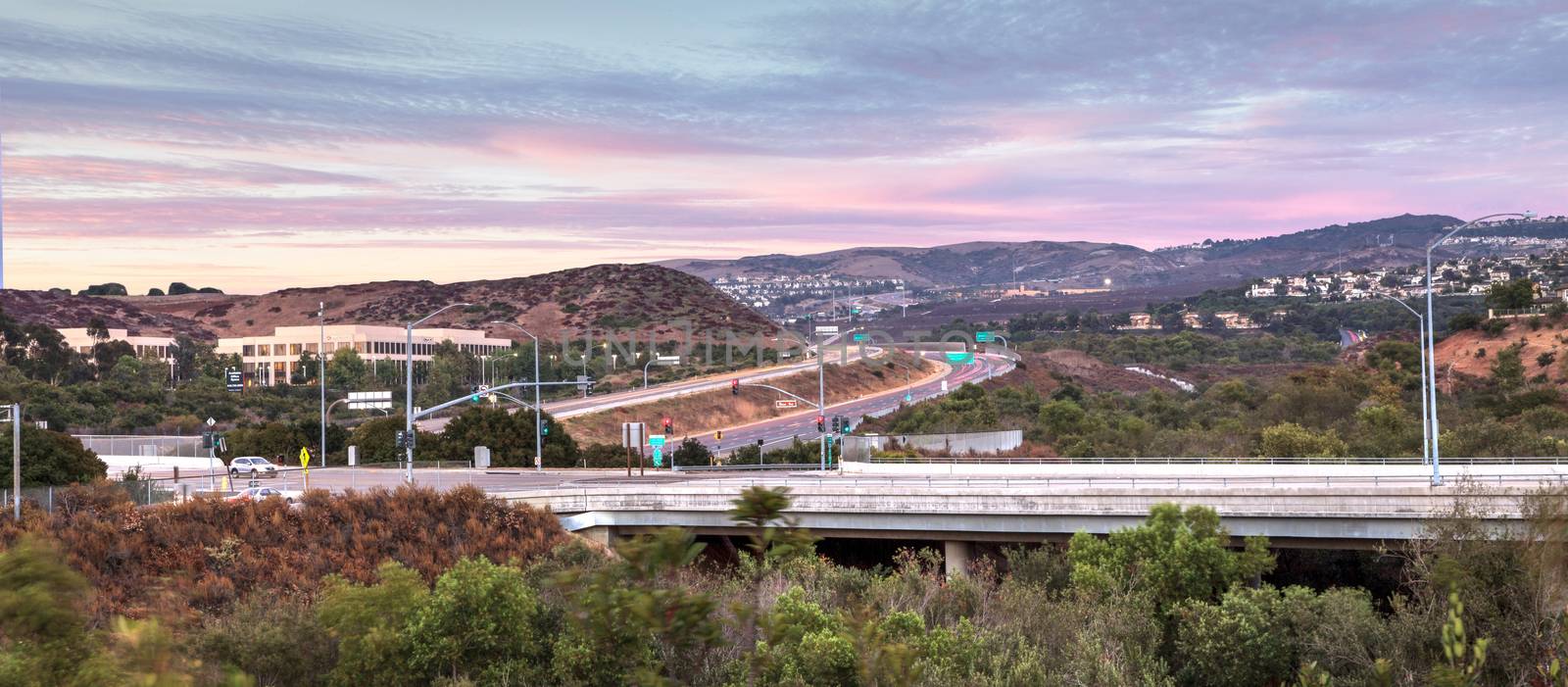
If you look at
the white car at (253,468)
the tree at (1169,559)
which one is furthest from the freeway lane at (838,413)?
the tree at (1169,559)

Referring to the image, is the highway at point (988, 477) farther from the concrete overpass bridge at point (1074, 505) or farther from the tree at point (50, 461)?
the tree at point (50, 461)

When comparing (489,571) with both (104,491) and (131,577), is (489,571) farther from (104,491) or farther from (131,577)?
(104,491)

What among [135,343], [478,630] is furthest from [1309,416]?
[135,343]

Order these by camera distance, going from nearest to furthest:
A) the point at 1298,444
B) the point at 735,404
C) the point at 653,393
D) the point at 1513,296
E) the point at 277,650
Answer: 1. the point at 277,650
2. the point at 1298,444
3. the point at 1513,296
4. the point at 735,404
5. the point at 653,393

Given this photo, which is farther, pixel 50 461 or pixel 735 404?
pixel 735 404

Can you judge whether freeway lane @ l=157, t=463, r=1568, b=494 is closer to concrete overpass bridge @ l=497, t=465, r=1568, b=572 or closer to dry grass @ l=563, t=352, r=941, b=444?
concrete overpass bridge @ l=497, t=465, r=1568, b=572

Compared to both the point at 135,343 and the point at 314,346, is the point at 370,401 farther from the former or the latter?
the point at 135,343
